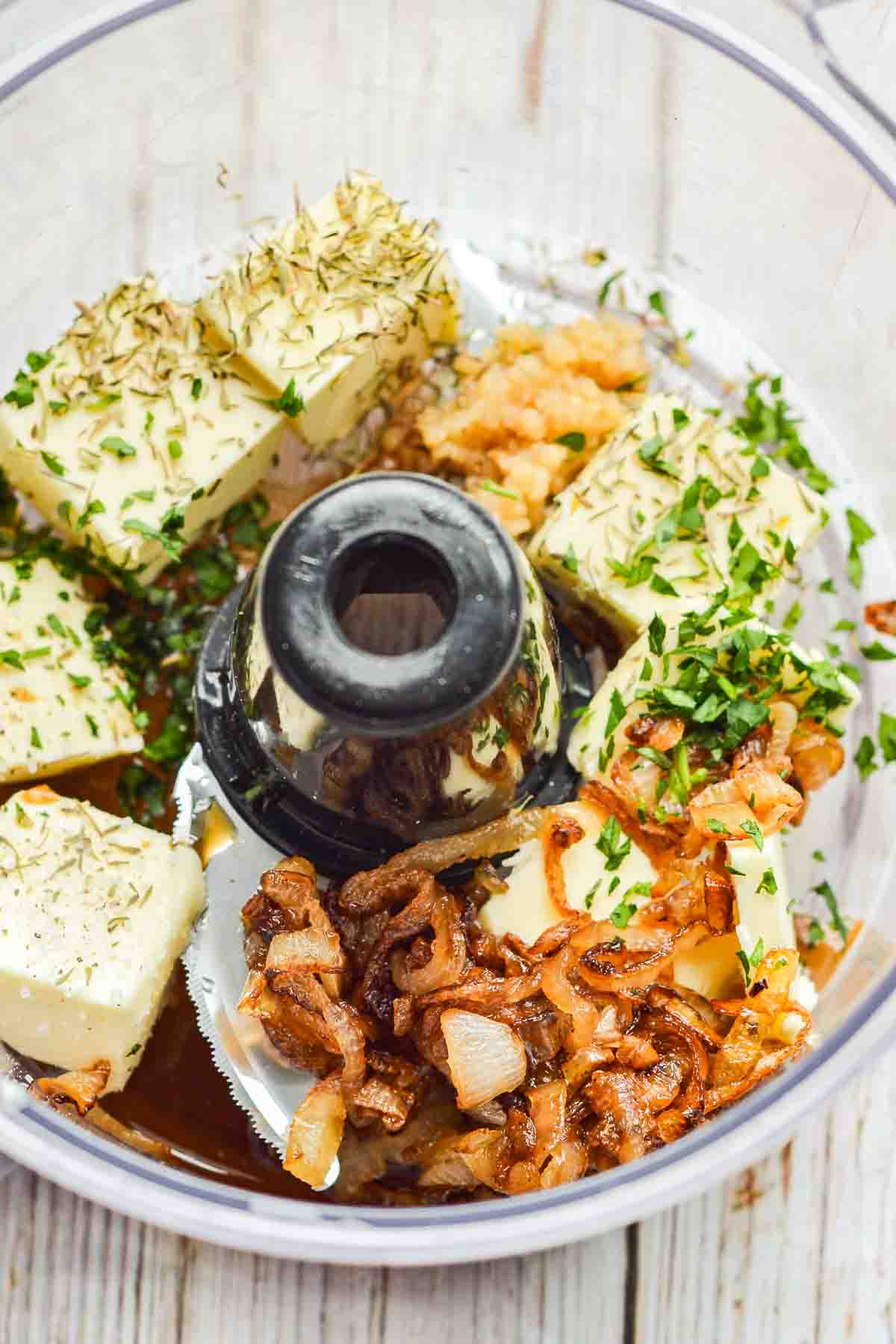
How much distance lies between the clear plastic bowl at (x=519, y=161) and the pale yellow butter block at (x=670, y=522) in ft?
0.87

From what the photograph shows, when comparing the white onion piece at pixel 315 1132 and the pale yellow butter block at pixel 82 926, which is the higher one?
the pale yellow butter block at pixel 82 926

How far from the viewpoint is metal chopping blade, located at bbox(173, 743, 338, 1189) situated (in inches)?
47.5

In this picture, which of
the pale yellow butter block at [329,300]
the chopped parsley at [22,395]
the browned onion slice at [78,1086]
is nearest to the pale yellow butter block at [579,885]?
the browned onion slice at [78,1086]

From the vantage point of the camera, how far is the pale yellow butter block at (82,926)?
3.69ft

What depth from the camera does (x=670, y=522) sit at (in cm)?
125

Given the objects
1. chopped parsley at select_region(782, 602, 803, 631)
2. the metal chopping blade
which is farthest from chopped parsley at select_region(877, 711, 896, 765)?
the metal chopping blade

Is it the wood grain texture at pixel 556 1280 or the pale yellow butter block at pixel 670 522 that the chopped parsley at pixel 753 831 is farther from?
the wood grain texture at pixel 556 1280

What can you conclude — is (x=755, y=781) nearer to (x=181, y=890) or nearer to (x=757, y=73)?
(x=181, y=890)

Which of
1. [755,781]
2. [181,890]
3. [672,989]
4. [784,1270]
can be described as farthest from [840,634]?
[181,890]

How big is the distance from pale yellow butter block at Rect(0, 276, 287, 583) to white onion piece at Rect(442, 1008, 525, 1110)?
19.4 inches

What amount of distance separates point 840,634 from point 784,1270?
0.63 meters

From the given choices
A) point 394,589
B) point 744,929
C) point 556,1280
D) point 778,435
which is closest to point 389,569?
point 394,589

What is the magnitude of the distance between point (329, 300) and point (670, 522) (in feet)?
1.21

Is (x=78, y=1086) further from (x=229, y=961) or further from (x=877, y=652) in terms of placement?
(x=877, y=652)
